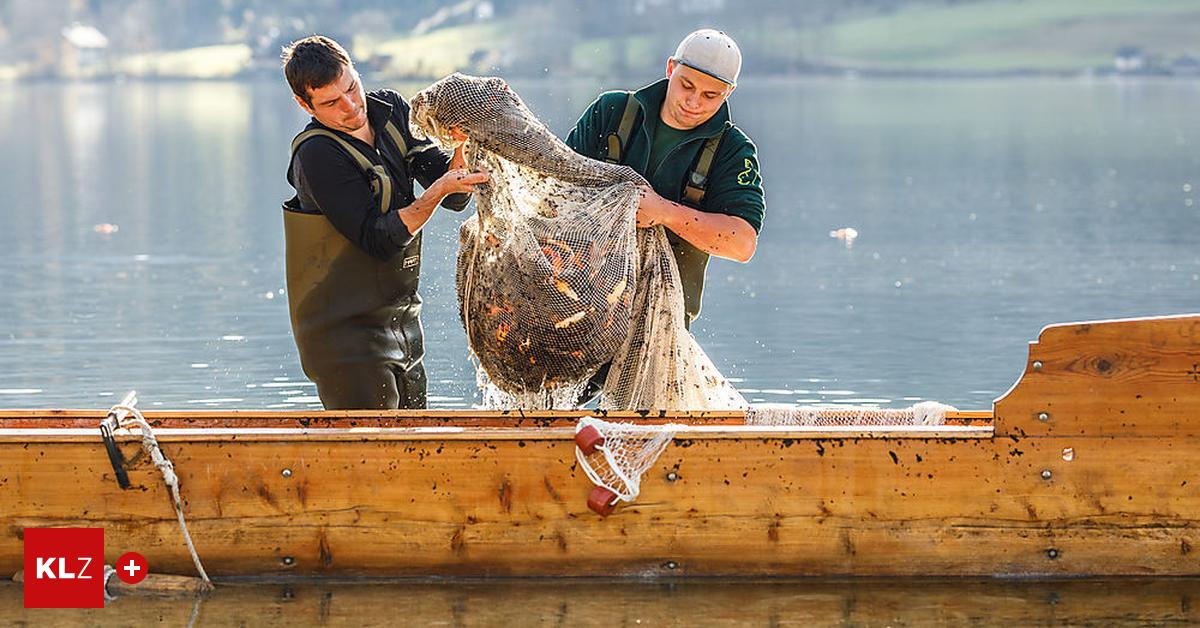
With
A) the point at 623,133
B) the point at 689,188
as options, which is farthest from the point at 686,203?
→ the point at 623,133

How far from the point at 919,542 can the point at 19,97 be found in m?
73.7

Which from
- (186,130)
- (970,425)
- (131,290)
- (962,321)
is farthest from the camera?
(186,130)

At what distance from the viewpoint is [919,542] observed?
6219 mm

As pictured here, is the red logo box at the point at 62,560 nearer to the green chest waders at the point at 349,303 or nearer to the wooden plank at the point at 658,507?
the wooden plank at the point at 658,507

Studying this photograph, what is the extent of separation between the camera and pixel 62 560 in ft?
20.2

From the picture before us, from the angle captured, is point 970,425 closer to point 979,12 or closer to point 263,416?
point 263,416

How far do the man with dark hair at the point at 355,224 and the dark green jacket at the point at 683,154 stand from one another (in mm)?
520

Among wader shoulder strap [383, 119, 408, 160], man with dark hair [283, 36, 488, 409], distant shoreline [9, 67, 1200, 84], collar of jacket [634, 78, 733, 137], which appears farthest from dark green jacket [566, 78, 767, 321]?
distant shoreline [9, 67, 1200, 84]

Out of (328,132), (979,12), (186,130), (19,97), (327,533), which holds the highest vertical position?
(979,12)

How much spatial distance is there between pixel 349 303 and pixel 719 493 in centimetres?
144

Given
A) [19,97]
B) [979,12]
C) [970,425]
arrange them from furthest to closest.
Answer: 1. [979,12]
2. [19,97]
3. [970,425]

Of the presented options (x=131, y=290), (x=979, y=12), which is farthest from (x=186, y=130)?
(x=979, y=12)

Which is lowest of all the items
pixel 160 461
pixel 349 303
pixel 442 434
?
pixel 160 461

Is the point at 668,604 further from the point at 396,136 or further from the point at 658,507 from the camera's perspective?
the point at 396,136
